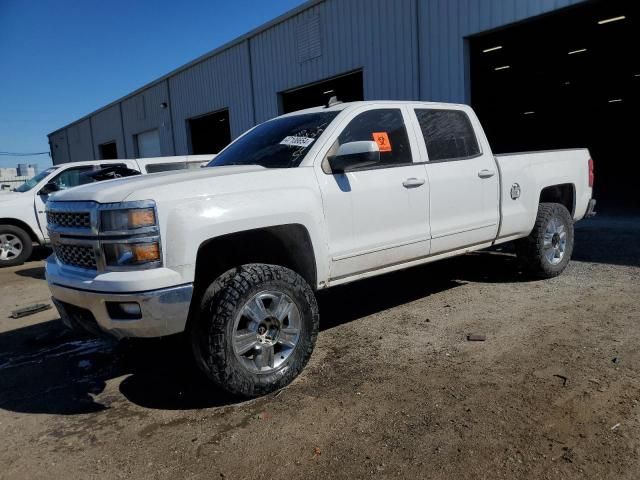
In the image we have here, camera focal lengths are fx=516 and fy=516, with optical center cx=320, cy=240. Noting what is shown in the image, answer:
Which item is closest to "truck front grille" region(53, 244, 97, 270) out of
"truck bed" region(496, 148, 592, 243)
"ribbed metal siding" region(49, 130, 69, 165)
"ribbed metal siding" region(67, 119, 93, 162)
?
"truck bed" region(496, 148, 592, 243)

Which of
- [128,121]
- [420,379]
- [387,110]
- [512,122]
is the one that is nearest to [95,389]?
[420,379]

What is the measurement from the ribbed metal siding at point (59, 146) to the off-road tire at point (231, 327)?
138 feet

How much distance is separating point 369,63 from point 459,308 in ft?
28.1

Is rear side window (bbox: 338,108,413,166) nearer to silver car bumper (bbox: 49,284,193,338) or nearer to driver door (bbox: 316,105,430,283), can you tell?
driver door (bbox: 316,105,430,283)

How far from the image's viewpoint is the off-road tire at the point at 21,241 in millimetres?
9820

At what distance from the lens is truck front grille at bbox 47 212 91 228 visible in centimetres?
333

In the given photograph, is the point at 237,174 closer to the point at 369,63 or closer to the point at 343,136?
the point at 343,136

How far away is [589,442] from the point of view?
8.90 ft

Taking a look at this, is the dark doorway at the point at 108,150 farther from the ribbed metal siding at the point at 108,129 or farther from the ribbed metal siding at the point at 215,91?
the ribbed metal siding at the point at 215,91

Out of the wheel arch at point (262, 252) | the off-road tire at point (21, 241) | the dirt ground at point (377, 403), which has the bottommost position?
the dirt ground at point (377, 403)

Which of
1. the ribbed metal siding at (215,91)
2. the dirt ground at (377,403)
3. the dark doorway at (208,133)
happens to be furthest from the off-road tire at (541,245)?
the dark doorway at (208,133)

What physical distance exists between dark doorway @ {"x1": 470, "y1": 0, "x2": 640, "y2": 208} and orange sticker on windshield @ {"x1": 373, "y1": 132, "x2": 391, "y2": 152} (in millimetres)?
6453

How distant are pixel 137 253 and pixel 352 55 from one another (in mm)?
10819

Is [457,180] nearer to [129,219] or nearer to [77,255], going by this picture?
[129,219]
